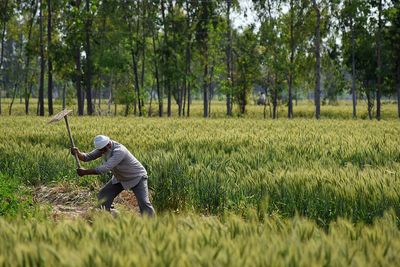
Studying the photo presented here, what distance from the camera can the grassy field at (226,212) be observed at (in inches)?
117

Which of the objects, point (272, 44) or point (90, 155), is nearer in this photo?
point (90, 155)

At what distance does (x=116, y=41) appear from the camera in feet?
→ 130

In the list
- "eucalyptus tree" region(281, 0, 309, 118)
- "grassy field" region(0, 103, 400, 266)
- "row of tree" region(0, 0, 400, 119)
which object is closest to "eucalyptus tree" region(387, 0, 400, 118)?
"row of tree" region(0, 0, 400, 119)

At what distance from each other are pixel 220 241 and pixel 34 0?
1687 inches

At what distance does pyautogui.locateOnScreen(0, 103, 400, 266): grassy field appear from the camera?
2.98 meters

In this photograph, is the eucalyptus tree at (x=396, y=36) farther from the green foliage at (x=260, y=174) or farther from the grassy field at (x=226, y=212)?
the grassy field at (x=226, y=212)

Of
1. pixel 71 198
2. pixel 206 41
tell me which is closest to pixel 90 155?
pixel 71 198

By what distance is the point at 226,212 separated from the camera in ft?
16.5

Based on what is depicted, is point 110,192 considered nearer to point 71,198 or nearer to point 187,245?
point 71,198

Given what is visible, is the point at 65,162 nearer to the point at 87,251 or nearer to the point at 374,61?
the point at 87,251

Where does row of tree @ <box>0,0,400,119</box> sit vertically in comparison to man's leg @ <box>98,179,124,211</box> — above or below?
above

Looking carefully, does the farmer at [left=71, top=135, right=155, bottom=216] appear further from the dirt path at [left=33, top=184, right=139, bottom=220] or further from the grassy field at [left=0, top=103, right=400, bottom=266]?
the dirt path at [left=33, top=184, right=139, bottom=220]

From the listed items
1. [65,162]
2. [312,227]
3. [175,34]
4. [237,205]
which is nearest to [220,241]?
[312,227]

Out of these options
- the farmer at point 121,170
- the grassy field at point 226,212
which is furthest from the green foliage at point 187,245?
the farmer at point 121,170
